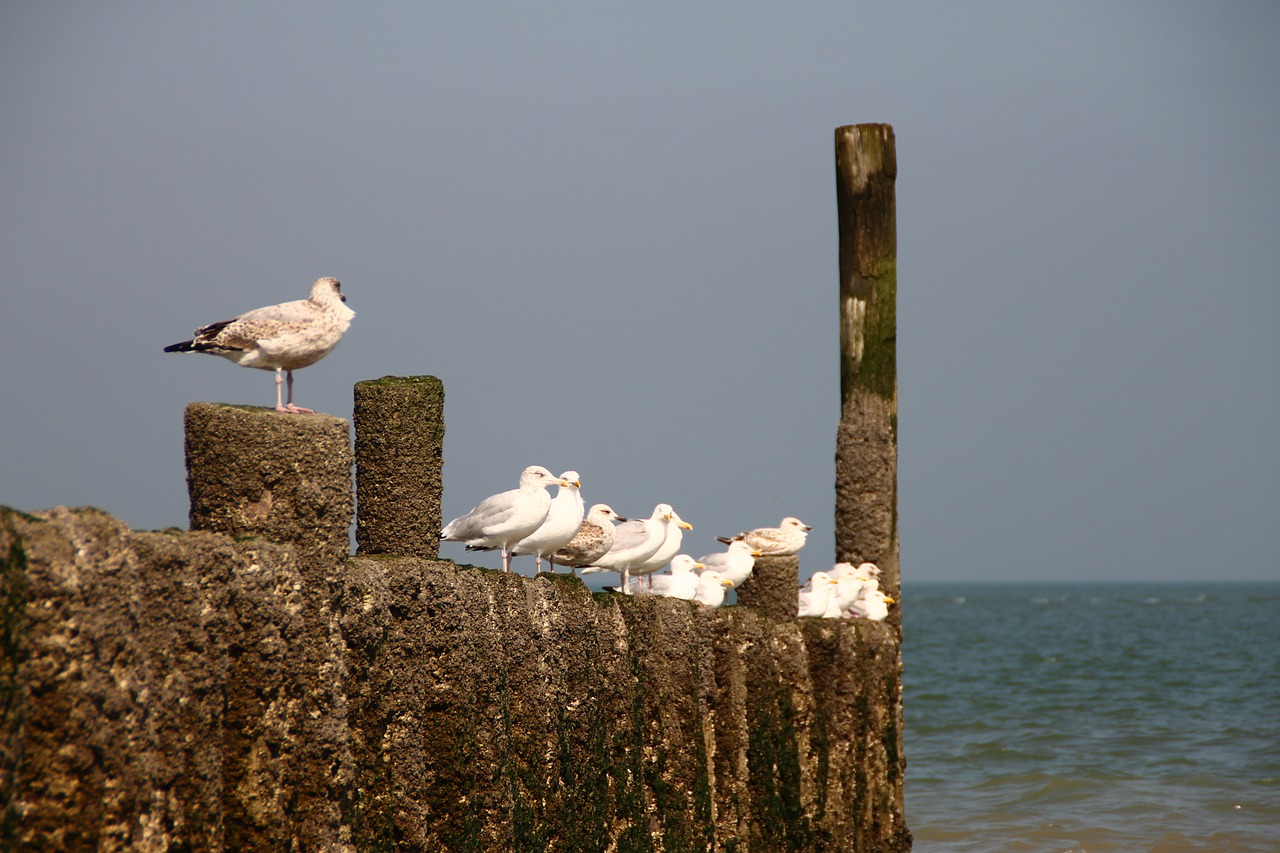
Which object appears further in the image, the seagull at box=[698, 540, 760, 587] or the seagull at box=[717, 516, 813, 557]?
the seagull at box=[717, 516, 813, 557]

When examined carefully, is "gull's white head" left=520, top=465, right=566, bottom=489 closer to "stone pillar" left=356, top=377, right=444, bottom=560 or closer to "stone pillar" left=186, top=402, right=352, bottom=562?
"stone pillar" left=356, top=377, right=444, bottom=560

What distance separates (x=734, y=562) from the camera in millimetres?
11078

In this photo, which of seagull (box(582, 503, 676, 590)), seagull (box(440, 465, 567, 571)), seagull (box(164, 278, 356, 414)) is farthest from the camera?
seagull (box(582, 503, 676, 590))

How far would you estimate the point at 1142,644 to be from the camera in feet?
161

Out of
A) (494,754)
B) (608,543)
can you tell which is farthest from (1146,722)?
(494,754)

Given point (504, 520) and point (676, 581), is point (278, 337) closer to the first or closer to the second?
point (504, 520)

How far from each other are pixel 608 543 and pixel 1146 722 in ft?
60.3

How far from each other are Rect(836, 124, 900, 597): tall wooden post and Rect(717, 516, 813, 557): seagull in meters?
2.23

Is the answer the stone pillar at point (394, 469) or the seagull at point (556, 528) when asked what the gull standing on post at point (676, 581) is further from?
the stone pillar at point (394, 469)

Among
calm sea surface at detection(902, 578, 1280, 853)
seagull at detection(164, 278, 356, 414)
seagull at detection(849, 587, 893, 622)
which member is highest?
seagull at detection(164, 278, 356, 414)

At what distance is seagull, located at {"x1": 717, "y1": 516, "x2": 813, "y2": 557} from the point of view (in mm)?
13477

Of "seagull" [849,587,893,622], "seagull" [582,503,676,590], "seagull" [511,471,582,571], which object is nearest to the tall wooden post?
"seagull" [849,587,893,622]

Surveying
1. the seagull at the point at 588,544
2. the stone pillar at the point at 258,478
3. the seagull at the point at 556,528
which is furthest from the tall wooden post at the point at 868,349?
the stone pillar at the point at 258,478

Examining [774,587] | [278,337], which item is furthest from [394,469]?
[774,587]
